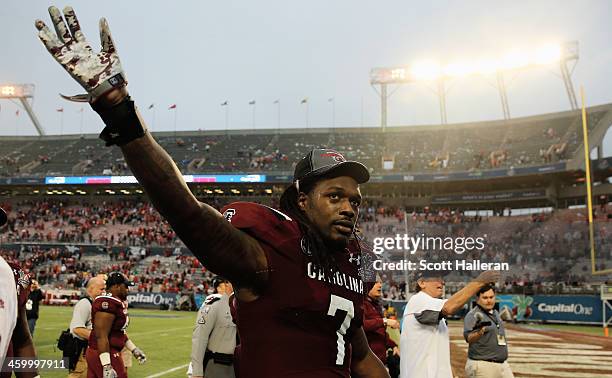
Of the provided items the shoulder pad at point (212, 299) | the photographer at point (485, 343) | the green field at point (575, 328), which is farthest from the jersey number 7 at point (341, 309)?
the green field at point (575, 328)

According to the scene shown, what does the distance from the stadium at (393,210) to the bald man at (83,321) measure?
Answer: 9567 mm

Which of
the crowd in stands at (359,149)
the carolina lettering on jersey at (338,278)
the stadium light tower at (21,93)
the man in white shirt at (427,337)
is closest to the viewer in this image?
the carolina lettering on jersey at (338,278)

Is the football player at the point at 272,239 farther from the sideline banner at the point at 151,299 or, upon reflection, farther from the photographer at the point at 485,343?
the sideline banner at the point at 151,299

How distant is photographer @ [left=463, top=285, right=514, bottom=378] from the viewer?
261 inches

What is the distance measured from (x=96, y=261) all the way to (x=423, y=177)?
26.2 metres

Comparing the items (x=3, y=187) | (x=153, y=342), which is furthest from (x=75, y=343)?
(x=3, y=187)

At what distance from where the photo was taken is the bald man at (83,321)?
23.2 ft

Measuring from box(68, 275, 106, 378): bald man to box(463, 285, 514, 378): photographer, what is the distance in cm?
499

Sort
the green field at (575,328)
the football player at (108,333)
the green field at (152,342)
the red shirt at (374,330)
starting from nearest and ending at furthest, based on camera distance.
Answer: the red shirt at (374,330) < the football player at (108,333) < the green field at (152,342) < the green field at (575,328)

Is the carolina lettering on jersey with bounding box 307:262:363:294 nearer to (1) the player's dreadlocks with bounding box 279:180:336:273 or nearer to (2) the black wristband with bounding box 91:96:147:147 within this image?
(1) the player's dreadlocks with bounding box 279:180:336:273

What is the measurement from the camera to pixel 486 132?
49.1 meters

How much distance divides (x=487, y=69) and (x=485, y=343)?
4754cm

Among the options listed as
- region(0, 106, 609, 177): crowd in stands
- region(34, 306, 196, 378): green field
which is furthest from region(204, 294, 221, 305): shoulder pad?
region(0, 106, 609, 177): crowd in stands

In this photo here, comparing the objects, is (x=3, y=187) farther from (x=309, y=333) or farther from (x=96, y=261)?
(x=309, y=333)
